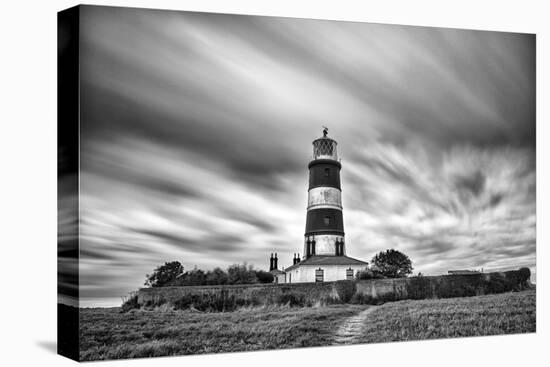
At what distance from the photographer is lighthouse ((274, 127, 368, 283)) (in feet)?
50.5

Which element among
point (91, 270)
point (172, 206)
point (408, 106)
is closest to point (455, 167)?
point (408, 106)

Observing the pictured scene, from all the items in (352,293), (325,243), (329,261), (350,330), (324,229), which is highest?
(324,229)

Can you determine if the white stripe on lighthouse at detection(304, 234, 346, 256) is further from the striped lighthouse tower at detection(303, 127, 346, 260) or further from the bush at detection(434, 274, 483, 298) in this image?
the bush at detection(434, 274, 483, 298)

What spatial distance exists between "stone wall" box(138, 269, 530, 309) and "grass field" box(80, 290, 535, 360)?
176 millimetres

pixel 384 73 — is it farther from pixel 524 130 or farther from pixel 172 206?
pixel 172 206

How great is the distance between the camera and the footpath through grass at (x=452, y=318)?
51.8ft

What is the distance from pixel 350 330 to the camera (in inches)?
604

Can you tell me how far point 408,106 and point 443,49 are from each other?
1421mm

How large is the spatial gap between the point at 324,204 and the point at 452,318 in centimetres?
358

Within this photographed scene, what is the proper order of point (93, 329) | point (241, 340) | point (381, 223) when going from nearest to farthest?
point (93, 329) → point (241, 340) → point (381, 223)

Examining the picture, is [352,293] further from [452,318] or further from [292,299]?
[452,318]

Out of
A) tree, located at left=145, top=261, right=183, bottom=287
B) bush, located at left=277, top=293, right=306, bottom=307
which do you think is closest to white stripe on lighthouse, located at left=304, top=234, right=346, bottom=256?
bush, located at left=277, top=293, right=306, bottom=307

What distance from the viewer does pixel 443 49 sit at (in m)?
16.5

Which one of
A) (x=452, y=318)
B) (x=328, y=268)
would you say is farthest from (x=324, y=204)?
(x=452, y=318)
